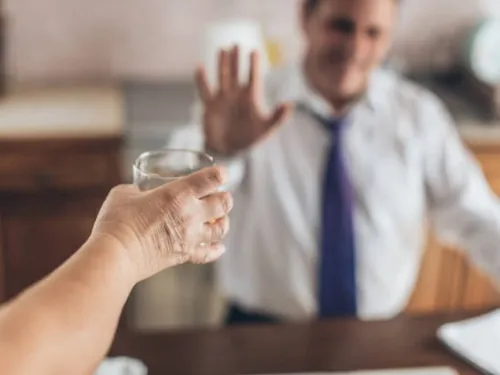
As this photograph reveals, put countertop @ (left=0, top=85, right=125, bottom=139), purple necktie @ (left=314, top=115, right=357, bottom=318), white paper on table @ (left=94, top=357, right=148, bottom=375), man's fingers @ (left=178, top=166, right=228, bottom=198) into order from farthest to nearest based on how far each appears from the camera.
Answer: countertop @ (left=0, top=85, right=125, bottom=139) → purple necktie @ (left=314, top=115, right=357, bottom=318) → white paper on table @ (left=94, top=357, right=148, bottom=375) → man's fingers @ (left=178, top=166, right=228, bottom=198)

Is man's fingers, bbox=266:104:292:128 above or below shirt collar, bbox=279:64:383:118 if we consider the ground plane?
above

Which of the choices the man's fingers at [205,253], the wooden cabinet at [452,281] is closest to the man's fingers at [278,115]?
the man's fingers at [205,253]

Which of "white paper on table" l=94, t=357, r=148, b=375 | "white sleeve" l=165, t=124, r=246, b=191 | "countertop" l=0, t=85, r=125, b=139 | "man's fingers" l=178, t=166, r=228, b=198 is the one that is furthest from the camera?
"countertop" l=0, t=85, r=125, b=139

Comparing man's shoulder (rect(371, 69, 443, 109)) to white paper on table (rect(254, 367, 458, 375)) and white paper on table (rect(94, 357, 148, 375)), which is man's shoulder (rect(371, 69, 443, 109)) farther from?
white paper on table (rect(94, 357, 148, 375))

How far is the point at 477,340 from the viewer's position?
4.15ft

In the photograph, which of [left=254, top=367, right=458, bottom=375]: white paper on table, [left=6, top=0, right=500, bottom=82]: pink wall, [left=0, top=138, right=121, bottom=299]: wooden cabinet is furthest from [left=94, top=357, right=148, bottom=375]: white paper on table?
[left=6, top=0, right=500, bottom=82]: pink wall

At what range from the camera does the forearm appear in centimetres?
72

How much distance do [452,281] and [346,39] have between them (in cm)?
108

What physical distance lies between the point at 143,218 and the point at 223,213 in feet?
0.33

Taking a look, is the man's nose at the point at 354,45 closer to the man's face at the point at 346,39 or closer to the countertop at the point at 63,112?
the man's face at the point at 346,39

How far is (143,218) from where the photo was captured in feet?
2.74

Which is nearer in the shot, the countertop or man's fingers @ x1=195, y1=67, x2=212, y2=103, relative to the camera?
man's fingers @ x1=195, y1=67, x2=212, y2=103

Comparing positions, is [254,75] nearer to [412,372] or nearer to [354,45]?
[354,45]

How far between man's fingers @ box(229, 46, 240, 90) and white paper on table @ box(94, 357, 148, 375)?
1.58ft
